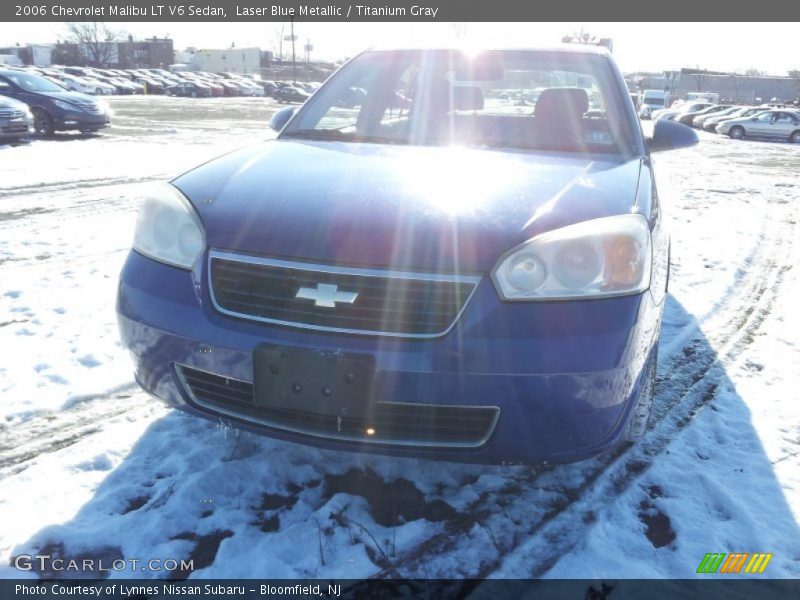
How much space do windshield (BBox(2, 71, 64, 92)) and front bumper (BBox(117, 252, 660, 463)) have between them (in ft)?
51.1

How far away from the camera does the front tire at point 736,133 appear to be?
25344mm

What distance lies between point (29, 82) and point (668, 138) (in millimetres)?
15796

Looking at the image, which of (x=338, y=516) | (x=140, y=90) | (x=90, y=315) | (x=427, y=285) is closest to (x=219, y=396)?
(x=338, y=516)

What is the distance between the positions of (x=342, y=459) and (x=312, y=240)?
934mm

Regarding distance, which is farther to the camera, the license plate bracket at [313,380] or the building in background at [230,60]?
the building in background at [230,60]

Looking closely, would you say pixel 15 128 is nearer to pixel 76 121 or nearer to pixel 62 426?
pixel 76 121

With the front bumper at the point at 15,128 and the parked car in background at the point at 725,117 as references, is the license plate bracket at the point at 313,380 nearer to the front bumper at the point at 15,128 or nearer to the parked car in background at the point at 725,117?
the front bumper at the point at 15,128

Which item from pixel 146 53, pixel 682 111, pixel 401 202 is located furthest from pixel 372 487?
pixel 146 53

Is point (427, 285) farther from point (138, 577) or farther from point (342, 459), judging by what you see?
point (138, 577)

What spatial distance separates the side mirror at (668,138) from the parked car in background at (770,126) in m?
25.6

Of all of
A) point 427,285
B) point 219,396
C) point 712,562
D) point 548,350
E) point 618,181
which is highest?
point 618,181

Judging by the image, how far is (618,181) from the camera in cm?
229

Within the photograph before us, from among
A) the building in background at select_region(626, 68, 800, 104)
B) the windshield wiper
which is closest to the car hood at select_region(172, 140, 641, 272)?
the windshield wiper

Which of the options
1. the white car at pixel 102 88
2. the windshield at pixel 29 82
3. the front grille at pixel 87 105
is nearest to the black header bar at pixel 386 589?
the front grille at pixel 87 105
